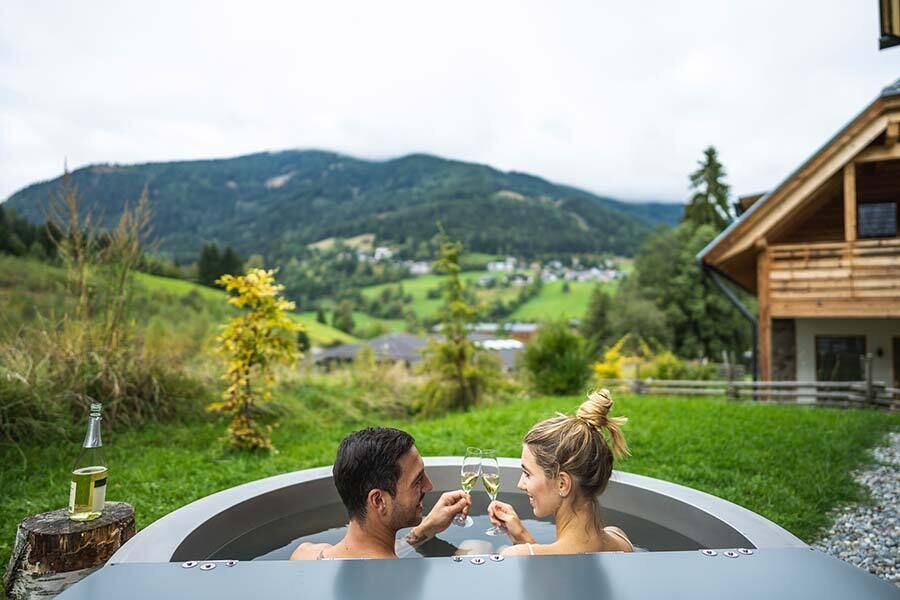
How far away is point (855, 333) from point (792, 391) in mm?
1532

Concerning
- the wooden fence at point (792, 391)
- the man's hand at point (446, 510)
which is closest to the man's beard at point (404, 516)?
the man's hand at point (446, 510)

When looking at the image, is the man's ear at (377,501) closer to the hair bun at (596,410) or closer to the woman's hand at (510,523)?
the woman's hand at (510,523)

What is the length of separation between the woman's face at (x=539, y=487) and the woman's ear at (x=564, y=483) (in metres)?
0.01

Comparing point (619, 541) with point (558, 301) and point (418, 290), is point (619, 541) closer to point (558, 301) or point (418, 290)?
point (418, 290)

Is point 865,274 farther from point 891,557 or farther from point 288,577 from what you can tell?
point 288,577

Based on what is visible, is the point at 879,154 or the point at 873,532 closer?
the point at 873,532

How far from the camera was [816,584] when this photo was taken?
1.18 metres

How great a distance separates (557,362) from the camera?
991cm

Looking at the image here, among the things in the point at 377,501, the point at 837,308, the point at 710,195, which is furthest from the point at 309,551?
the point at 710,195

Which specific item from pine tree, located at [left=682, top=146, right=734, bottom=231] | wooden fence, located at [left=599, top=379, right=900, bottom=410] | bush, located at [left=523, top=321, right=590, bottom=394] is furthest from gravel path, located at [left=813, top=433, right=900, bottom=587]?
pine tree, located at [left=682, top=146, right=734, bottom=231]

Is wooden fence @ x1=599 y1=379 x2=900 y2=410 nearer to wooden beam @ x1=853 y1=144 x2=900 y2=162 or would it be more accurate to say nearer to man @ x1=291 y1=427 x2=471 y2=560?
wooden beam @ x1=853 y1=144 x2=900 y2=162

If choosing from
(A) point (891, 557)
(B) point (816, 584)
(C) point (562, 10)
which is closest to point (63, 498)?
(B) point (816, 584)

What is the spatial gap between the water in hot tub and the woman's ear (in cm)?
62

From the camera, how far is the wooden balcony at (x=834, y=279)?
8.66m
